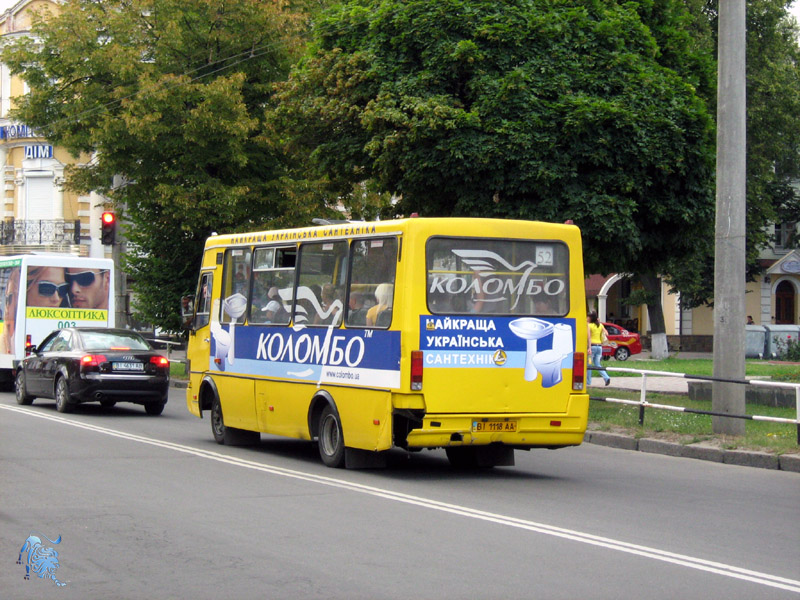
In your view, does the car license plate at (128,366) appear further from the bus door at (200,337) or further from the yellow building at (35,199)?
the yellow building at (35,199)

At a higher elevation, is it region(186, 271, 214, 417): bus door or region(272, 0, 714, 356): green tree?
region(272, 0, 714, 356): green tree

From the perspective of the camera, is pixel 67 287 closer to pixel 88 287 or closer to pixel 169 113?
pixel 88 287

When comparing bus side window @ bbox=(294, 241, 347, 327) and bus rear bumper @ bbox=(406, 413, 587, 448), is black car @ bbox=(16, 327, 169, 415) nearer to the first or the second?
bus side window @ bbox=(294, 241, 347, 327)

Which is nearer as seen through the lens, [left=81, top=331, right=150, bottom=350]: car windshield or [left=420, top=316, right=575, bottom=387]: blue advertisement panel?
[left=420, top=316, right=575, bottom=387]: blue advertisement panel

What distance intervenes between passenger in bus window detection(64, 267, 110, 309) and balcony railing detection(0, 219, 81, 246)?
2653 cm

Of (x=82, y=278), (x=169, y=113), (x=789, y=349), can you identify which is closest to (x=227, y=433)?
(x=82, y=278)

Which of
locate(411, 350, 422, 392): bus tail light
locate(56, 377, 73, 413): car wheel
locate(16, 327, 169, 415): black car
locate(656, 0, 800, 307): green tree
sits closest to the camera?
locate(411, 350, 422, 392): bus tail light

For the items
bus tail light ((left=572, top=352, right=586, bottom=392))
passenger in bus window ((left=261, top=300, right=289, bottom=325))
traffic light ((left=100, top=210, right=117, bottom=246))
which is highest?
traffic light ((left=100, top=210, right=117, bottom=246))

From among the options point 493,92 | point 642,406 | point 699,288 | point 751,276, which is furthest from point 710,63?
point 751,276

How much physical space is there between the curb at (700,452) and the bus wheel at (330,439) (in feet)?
16.8

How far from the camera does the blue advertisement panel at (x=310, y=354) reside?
11977mm

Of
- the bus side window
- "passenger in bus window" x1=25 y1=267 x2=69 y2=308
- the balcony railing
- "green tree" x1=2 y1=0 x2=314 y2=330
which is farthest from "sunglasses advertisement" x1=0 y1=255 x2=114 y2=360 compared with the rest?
the balcony railing

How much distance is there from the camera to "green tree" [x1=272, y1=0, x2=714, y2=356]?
18516 millimetres

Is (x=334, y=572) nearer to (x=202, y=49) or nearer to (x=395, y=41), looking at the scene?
(x=395, y=41)
